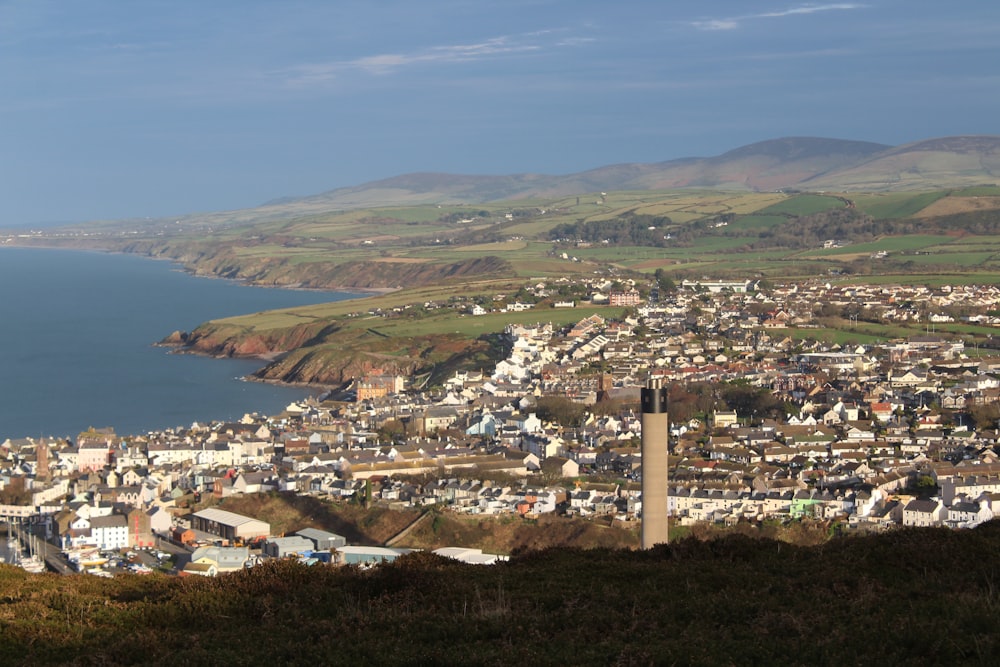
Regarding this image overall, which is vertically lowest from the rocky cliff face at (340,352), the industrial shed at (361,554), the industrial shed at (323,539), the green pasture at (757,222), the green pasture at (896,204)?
the industrial shed at (323,539)

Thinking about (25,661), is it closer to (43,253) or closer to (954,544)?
(954,544)

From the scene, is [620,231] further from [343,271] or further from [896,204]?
[343,271]

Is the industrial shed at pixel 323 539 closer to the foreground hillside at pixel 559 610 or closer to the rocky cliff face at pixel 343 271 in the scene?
the foreground hillside at pixel 559 610

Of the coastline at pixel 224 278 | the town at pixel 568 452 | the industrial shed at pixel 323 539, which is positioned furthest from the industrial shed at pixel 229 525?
the coastline at pixel 224 278

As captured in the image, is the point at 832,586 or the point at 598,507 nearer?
the point at 832,586

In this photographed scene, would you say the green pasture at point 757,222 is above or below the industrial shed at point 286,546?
above

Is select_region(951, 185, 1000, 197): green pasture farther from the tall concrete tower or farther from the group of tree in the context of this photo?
the tall concrete tower

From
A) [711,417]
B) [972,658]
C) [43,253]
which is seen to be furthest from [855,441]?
[43,253]
